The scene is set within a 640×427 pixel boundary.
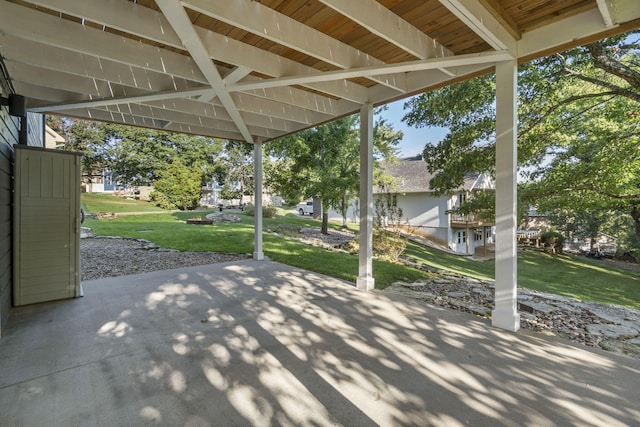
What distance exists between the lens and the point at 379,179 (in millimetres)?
10469

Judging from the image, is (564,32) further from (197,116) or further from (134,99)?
(197,116)

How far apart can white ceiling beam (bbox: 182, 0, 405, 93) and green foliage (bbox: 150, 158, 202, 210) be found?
16731mm

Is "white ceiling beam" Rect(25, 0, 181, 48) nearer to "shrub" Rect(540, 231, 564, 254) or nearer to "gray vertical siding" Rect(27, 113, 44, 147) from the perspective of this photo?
"gray vertical siding" Rect(27, 113, 44, 147)

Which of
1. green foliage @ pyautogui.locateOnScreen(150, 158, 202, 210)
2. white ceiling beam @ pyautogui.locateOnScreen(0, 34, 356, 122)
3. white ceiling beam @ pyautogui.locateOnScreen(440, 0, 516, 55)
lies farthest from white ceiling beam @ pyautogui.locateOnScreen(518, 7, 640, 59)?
green foliage @ pyautogui.locateOnScreen(150, 158, 202, 210)

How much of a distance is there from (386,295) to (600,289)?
276 inches

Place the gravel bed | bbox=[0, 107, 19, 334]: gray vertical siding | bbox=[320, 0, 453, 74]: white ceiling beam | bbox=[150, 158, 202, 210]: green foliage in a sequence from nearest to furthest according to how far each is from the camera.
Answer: bbox=[320, 0, 453, 74]: white ceiling beam → bbox=[0, 107, 19, 334]: gray vertical siding → the gravel bed → bbox=[150, 158, 202, 210]: green foliage

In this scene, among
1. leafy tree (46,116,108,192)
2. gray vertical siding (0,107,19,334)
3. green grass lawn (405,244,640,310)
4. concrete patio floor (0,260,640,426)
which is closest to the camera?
concrete patio floor (0,260,640,426)

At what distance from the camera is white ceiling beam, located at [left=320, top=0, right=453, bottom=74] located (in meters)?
2.24

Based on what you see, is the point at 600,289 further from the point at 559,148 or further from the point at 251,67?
the point at 251,67

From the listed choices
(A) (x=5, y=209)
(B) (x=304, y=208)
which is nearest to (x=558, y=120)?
(A) (x=5, y=209)

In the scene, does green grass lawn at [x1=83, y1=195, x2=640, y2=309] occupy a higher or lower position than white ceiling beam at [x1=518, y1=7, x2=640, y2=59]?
lower

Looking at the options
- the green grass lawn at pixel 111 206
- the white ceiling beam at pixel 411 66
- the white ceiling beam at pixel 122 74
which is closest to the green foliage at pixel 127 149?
the green grass lawn at pixel 111 206

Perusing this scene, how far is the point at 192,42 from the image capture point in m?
2.41

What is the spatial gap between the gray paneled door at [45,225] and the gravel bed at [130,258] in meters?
1.44
